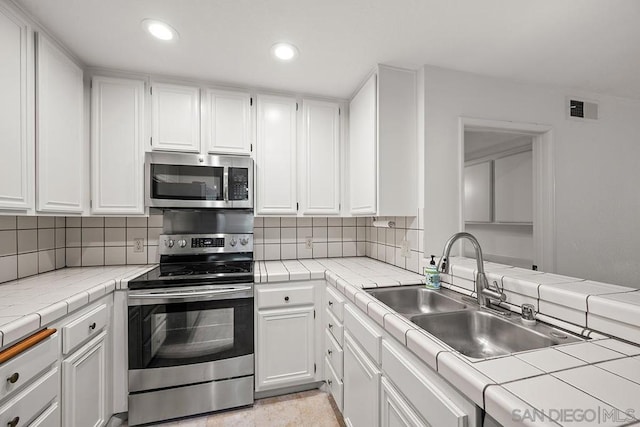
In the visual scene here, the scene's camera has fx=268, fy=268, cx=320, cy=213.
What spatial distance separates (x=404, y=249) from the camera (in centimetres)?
200

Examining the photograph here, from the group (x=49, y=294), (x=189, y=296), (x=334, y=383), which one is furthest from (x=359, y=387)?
(x=49, y=294)

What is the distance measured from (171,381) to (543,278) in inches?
83.4

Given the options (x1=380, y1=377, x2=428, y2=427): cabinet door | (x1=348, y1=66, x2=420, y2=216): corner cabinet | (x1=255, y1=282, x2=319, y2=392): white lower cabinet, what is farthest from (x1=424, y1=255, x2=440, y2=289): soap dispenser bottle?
(x1=255, y1=282, x2=319, y2=392): white lower cabinet

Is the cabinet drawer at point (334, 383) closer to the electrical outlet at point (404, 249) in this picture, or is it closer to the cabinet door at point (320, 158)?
the electrical outlet at point (404, 249)

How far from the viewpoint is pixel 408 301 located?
159 cm

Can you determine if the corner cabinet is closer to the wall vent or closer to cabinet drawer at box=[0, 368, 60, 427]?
the wall vent

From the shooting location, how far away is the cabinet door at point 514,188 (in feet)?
8.81

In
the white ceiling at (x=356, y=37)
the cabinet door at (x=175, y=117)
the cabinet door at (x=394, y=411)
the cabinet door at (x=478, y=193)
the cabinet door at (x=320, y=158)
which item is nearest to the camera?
the cabinet door at (x=394, y=411)

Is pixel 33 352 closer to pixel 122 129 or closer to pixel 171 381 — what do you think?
pixel 171 381

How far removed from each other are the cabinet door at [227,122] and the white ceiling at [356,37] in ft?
0.45

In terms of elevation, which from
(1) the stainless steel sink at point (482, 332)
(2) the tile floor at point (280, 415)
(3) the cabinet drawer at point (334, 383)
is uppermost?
(1) the stainless steel sink at point (482, 332)

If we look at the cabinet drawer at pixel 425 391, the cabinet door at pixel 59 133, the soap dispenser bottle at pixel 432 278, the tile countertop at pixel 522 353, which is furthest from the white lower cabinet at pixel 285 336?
the cabinet door at pixel 59 133

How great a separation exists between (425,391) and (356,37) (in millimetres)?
1700

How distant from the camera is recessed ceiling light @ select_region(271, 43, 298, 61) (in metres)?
1.59
